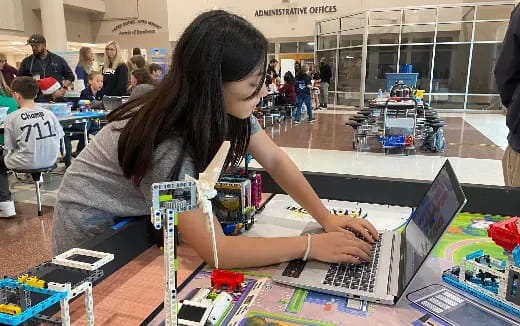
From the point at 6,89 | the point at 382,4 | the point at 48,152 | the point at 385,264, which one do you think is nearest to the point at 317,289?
the point at 385,264

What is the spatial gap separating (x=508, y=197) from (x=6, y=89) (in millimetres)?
4923

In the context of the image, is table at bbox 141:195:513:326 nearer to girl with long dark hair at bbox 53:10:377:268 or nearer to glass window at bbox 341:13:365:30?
girl with long dark hair at bbox 53:10:377:268

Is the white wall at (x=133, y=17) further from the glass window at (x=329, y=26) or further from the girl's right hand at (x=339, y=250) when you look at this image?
the girl's right hand at (x=339, y=250)

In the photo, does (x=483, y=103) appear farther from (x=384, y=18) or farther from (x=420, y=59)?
(x=384, y=18)

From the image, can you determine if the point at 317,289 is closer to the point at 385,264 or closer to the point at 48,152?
the point at 385,264

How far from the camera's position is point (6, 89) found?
4.46 metres

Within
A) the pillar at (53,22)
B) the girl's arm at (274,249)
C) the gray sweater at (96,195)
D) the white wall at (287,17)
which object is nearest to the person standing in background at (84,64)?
the gray sweater at (96,195)

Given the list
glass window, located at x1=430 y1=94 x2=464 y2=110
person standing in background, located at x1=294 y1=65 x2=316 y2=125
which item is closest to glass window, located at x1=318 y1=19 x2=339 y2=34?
glass window, located at x1=430 y1=94 x2=464 y2=110

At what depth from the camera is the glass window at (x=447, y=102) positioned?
1130 centimetres

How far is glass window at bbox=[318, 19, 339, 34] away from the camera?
12.5 m

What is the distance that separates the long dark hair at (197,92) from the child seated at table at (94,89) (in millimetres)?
4899

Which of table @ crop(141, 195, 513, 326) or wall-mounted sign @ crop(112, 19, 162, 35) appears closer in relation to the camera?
table @ crop(141, 195, 513, 326)

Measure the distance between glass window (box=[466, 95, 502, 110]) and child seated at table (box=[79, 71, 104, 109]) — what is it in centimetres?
990

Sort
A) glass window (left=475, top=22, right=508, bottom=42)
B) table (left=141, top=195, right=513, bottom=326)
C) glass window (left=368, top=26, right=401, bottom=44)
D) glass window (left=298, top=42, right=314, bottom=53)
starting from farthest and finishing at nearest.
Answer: glass window (left=298, top=42, right=314, bottom=53) → glass window (left=368, top=26, right=401, bottom=44) → glass window (left=475, top=22, right=508, bottom=42) → table (left=141, top=195, right=513, bottom=326)
